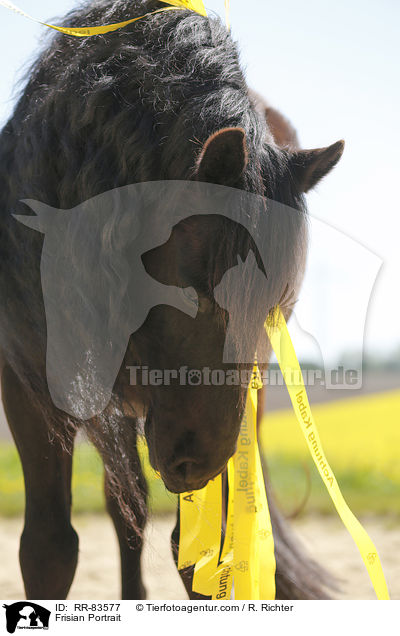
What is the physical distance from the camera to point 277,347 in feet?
4.40

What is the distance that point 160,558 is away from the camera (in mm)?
2023

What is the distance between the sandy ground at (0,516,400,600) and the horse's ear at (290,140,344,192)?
49.8 inches

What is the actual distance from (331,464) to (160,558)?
2611 millimetres

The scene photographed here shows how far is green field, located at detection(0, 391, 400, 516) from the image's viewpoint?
12.3 feet

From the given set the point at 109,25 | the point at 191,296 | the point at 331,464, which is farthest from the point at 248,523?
the point at 331,464

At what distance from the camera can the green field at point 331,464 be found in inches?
148

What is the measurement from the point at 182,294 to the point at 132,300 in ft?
0.46

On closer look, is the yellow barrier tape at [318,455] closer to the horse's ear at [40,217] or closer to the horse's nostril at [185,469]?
the horse's nostril at [185,469]

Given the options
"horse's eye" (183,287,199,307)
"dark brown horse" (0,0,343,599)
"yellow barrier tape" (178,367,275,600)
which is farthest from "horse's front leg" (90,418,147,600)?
"horse's eye" (183,287,199,307)

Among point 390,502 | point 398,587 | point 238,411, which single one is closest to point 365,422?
point 390,502

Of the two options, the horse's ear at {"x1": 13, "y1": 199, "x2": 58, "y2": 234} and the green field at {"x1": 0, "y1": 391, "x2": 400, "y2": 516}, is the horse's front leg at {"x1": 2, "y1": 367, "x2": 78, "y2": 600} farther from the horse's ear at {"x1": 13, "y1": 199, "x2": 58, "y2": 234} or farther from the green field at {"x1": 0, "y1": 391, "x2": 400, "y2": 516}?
the green field at {"x1": 0, "y1": 391, "x2": 400, "y2": 516}

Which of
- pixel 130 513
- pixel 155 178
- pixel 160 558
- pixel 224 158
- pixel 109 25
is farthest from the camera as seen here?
pixel 160 558
